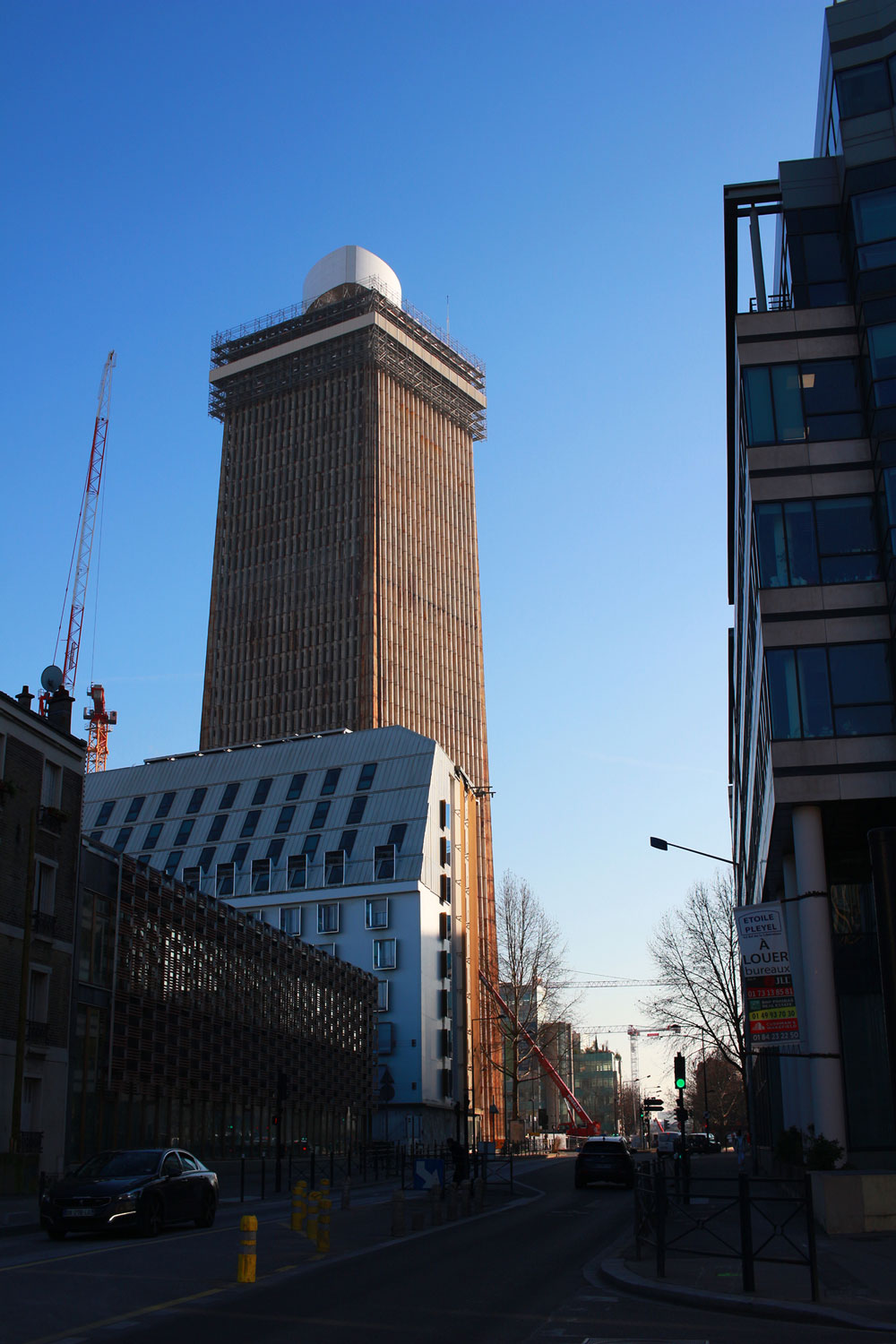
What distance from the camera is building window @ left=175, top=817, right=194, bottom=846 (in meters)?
77.8

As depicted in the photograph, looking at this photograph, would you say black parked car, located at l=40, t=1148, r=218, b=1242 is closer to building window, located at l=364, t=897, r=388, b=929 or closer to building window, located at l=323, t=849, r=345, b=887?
building window, located at l=364, t=897, r=388, b=929

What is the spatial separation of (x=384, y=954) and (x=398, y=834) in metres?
6.61

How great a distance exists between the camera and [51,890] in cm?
3416

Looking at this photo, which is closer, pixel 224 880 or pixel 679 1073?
pixel 679 1073

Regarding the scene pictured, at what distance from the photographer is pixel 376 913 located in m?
69.1

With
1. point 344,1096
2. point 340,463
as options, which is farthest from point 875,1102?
point 340,463

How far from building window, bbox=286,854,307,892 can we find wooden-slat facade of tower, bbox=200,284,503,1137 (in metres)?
56.1

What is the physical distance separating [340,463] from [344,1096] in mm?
92937

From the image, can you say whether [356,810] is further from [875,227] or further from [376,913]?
[875,227]

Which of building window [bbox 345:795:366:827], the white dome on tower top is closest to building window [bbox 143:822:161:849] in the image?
building window [bbox 345:795:366:827]

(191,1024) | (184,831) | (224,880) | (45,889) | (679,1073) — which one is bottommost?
(679,1073)

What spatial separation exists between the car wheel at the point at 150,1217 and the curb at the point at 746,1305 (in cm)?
908

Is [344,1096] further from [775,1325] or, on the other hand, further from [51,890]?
[775,1325]

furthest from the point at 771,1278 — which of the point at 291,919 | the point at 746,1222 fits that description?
the point at 291,919
